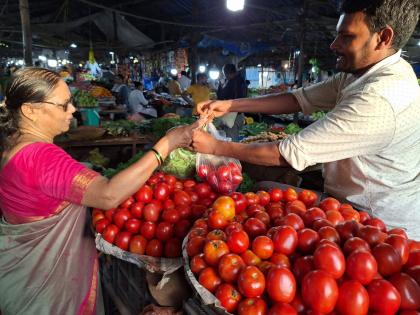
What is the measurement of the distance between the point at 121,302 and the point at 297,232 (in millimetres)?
1364

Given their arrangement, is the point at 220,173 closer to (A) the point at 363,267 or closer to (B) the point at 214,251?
(B) the point at 214,251

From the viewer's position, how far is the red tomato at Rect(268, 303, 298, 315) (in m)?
1.21

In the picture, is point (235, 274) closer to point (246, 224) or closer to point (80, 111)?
point (246, 224)

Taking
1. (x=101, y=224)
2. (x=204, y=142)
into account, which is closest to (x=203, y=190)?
(x=204, y=142)

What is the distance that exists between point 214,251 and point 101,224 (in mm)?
1016

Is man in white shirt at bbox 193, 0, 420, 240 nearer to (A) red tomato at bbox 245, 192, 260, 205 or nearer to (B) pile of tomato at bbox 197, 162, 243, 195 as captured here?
(A) red tomato at bbox 245, 192, 260, 205

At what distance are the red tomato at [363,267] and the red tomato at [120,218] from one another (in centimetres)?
140

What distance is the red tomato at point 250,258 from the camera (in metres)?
1.44

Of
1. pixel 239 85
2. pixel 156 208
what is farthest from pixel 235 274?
pixel 239 85

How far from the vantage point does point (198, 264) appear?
149 centimetres

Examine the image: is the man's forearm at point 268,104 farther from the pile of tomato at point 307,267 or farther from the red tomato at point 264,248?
the red tomato at point 264,248

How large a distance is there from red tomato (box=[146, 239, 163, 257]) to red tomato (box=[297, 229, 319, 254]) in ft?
2.80

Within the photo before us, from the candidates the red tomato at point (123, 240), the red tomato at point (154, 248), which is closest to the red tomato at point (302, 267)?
the red tomato at point (154, 248)

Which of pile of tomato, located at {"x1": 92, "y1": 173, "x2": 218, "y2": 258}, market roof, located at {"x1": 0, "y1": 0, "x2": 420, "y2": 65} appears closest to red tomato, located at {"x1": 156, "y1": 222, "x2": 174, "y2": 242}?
pile of tomato, located at {"x1": 92, "y1": 173, "x2": 218, "y2": 258}
